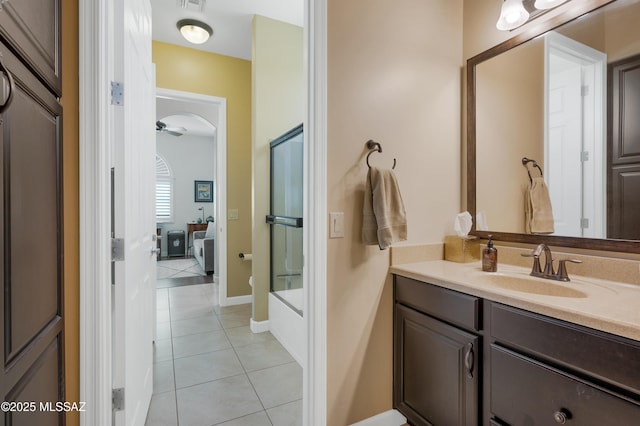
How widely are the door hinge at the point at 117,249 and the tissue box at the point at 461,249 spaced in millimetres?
1685

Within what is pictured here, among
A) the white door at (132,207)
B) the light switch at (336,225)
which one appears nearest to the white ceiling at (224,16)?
the white door at (132,207)

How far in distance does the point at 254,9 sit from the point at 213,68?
3.39 feet

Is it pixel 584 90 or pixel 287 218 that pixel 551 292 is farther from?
pixel 287 218

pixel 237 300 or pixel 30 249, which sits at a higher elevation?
pixel 30 249

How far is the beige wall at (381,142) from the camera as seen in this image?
1535mm

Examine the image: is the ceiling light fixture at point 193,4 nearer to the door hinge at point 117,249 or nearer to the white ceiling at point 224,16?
the white ceiling at point 224,16

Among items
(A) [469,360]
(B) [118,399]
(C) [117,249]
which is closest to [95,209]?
(C) [117,249]

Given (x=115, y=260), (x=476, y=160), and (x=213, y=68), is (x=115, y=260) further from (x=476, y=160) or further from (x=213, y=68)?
(x=213, y=68)

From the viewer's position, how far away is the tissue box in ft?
5.73

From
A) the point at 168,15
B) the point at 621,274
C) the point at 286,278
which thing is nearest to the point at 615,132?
the point at 621,274

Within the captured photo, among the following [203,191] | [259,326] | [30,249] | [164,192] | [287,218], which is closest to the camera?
[30,249]

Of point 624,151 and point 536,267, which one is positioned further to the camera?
point 536,267

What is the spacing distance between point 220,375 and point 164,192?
6.29m

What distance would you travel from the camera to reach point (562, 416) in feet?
3.18
